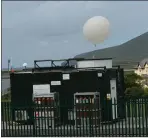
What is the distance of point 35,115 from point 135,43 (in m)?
60.0

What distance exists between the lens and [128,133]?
11555mm

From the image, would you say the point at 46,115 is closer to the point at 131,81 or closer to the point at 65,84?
the point at 65,84

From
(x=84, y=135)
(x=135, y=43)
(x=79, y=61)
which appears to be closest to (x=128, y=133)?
(x=84, y=135)

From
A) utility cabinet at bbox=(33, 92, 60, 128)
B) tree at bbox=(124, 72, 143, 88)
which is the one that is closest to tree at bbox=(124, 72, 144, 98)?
tree at bbox=(124, 72, 143, 88)

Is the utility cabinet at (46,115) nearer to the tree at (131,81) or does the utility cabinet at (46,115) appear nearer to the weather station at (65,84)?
the weather station at (65,84)

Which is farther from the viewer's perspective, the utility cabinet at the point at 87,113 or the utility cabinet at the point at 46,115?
the utility cabinet at the point at 46,115

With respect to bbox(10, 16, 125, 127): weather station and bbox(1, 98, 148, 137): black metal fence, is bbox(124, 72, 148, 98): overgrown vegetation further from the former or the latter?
bbox(1, 98, 148, 137): black metal fence

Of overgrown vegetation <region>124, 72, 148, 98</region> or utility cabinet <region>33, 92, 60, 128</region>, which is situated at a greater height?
overgrown vegetation <region>124, 72, 148, 98</region>

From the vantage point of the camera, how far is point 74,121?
496 inches

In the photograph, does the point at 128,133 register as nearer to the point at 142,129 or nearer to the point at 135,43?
the point at 142,129

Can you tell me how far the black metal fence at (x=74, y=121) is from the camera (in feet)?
37.5

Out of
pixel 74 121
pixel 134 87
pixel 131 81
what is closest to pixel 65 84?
pixel 74 121

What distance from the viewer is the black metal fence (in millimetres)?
11430

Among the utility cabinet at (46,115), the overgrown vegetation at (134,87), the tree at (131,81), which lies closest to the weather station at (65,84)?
the utility cabinet at (46,115)
